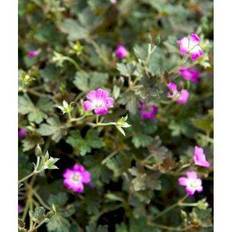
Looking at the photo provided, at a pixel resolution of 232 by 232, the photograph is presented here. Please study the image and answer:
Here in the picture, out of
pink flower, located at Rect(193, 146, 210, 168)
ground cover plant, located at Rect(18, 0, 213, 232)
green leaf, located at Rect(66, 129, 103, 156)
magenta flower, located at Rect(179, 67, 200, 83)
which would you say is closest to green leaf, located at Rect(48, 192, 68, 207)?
ground cover plant, located at Rect(18, 0, 213, 232)

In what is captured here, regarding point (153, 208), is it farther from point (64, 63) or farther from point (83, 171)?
point (64, 63)

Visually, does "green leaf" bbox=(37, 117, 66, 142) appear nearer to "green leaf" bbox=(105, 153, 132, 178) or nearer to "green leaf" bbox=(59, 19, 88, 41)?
"green leaf" bbox=(105, 153, 132, 178)

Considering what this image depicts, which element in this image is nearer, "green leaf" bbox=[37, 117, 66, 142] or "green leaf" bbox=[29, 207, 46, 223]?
"green leaf" bbox=[29, 207, 46, 223]

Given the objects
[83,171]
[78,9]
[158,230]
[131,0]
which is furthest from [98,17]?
[158,230]

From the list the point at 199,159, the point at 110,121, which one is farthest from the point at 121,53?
the point at 199,159

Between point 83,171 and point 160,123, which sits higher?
point 160,123

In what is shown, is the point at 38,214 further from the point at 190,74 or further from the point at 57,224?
the point at 190,74
